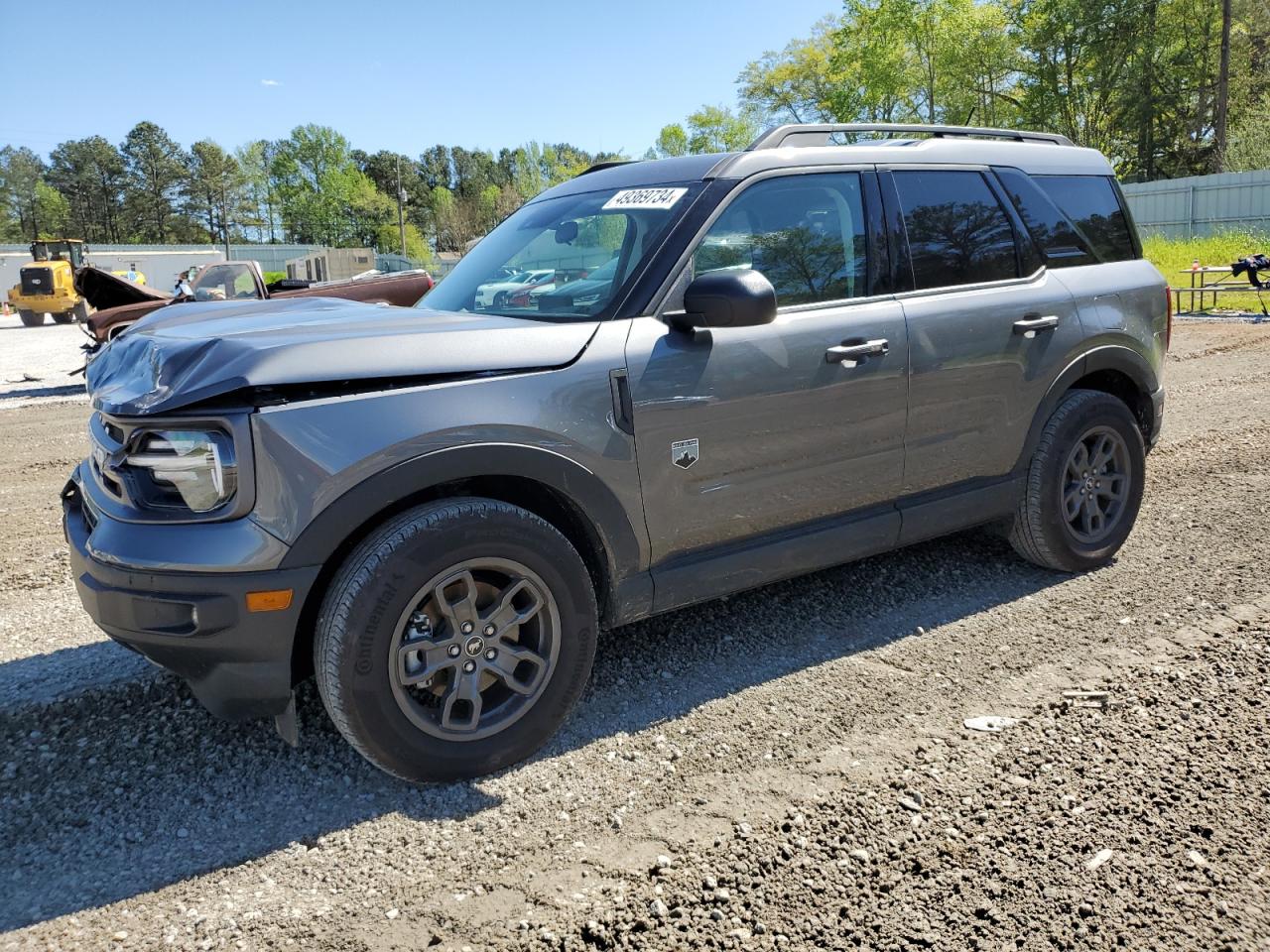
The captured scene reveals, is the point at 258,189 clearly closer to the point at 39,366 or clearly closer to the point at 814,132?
the point at 39,366

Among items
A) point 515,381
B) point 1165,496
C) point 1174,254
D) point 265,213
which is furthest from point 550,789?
point 265,213

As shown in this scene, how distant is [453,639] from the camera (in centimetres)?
291

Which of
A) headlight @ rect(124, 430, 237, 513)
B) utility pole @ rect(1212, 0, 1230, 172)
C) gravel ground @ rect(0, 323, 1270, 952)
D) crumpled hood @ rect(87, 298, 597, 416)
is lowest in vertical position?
gravel ground @ rect(0, 323, 1270, 952)

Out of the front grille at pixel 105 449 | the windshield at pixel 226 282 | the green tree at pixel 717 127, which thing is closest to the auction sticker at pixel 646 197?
the front grille at pixel 105 449

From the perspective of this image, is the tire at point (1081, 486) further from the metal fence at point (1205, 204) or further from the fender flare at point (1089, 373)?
the metal fence at point (1205, 204)

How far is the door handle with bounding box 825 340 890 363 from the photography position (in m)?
3.60

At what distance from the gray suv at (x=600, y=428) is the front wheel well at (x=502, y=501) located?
0.01 m

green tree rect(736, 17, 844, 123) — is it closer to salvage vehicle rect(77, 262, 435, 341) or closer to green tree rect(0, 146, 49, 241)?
salvage vehicle rect(77, 262, 435, 341)

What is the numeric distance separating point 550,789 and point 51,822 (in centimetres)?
144

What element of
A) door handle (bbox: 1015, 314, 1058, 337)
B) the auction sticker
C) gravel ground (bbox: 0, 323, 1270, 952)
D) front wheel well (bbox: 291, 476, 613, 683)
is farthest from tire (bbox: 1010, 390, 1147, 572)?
front wheel well (bbox: 291, 476, 613, 683)

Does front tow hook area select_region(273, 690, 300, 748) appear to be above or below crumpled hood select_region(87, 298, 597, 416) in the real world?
below

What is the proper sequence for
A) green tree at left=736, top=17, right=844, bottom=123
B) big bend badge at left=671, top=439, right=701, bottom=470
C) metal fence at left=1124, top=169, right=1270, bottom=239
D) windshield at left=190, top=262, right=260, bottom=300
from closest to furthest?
big bend badge at left=671, top=439, right=701, bottom=470
windshield at left=190, top=262, right=260, bottom=300
metal fence at left=1124, top=169, right=1270, bottom=239
green tree at left=736, top=17, right=844, bottom=123

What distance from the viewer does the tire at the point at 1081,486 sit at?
174 inches

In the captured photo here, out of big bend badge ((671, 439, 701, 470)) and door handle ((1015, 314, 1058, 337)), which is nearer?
big bend badge ((671, 439, 701, 470))
